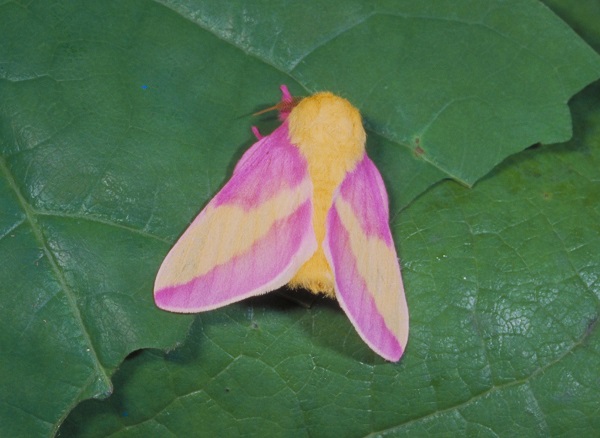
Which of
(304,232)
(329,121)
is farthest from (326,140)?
(304,232)

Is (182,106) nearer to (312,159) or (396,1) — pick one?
(312,159)

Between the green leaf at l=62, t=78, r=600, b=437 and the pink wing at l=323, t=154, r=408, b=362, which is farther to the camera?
the green leaf at l=62, t=78, r=600, b=437

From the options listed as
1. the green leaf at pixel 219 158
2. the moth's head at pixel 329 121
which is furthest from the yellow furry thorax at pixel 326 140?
the green leaf at pixel 219 158

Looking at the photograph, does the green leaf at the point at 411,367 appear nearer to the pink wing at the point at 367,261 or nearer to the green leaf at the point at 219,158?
the green leaf at the point at 219,158

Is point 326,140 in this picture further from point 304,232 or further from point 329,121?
point 304,232

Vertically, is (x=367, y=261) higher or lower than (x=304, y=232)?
lower

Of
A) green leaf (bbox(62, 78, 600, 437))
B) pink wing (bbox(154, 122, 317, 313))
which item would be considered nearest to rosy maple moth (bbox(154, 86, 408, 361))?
pink wing (bbox(154, 122, 317, 313))

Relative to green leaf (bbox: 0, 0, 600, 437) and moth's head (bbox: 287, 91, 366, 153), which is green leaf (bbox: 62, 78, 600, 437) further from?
moth's head (bbox: 287, 91, 366, 153)
